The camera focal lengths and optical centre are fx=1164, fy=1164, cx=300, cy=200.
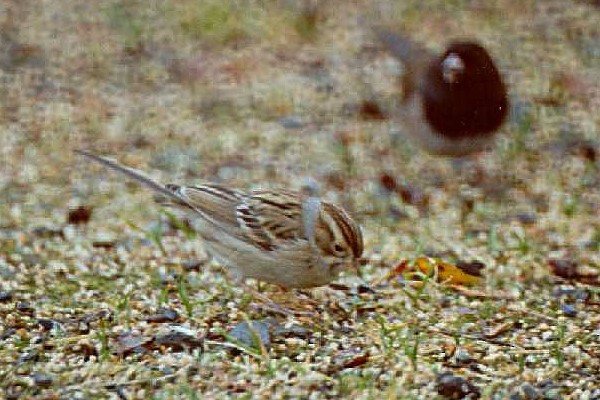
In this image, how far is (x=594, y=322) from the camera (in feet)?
12.5

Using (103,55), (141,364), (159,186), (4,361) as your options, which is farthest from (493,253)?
(103,55)

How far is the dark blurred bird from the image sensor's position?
16.9 ft

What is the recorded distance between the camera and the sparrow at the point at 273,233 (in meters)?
3.71

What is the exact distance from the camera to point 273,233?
12.4 feet

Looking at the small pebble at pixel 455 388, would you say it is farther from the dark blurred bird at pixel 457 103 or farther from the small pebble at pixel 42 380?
the dark blurred bird at pixel 457 103

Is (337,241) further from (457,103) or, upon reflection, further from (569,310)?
(457,103)

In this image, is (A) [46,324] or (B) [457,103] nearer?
(A) [46,324]

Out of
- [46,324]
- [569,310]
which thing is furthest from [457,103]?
[46,324]

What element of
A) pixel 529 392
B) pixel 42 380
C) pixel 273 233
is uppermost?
pixel 273 233

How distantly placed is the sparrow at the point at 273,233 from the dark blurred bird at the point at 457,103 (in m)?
1.52

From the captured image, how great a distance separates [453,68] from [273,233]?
168 centimetres

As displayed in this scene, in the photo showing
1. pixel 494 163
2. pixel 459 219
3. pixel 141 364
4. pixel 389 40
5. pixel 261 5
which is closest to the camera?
pixel 141 364

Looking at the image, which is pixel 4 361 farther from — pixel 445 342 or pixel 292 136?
pixel 292 136

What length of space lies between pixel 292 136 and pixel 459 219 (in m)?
1.12
